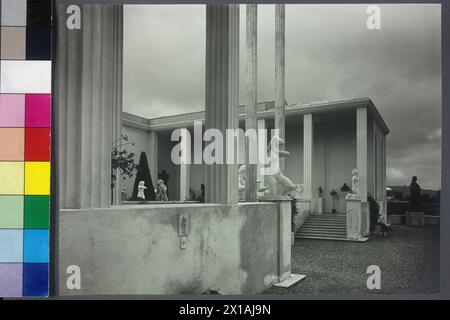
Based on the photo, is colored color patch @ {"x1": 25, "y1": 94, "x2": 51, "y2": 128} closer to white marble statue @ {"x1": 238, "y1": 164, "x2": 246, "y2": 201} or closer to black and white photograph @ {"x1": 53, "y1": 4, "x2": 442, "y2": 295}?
black and white photograph @ {"x1": 53, "y1": 4, "x2": 442, "y2": 295}

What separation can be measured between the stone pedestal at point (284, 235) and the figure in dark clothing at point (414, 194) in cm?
164

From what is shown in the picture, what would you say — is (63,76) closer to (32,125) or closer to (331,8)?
(32,125)

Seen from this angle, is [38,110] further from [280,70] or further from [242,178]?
[280,70]

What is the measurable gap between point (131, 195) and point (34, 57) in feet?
6.03

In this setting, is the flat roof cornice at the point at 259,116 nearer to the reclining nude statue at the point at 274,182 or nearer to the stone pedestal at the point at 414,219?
the reclining nude statue at the point at 274,182

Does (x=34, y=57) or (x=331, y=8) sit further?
(x=331, y=8)

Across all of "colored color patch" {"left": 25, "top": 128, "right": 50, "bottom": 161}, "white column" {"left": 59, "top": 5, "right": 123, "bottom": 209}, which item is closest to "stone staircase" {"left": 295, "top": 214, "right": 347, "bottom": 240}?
"white column" {"left": 59, "top": 5, "right": 123, "bottom": 209}

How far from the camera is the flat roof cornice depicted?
188 inches

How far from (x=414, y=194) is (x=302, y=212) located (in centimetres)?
190

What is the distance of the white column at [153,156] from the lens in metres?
4.70

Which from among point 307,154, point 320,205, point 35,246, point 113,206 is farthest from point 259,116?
point 35,246

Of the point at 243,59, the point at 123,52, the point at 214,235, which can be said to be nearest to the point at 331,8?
the point at 243,59

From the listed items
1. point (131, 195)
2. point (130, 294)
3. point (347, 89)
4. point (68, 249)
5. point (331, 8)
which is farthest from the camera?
point (347, 89)

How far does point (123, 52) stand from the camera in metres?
4.35
